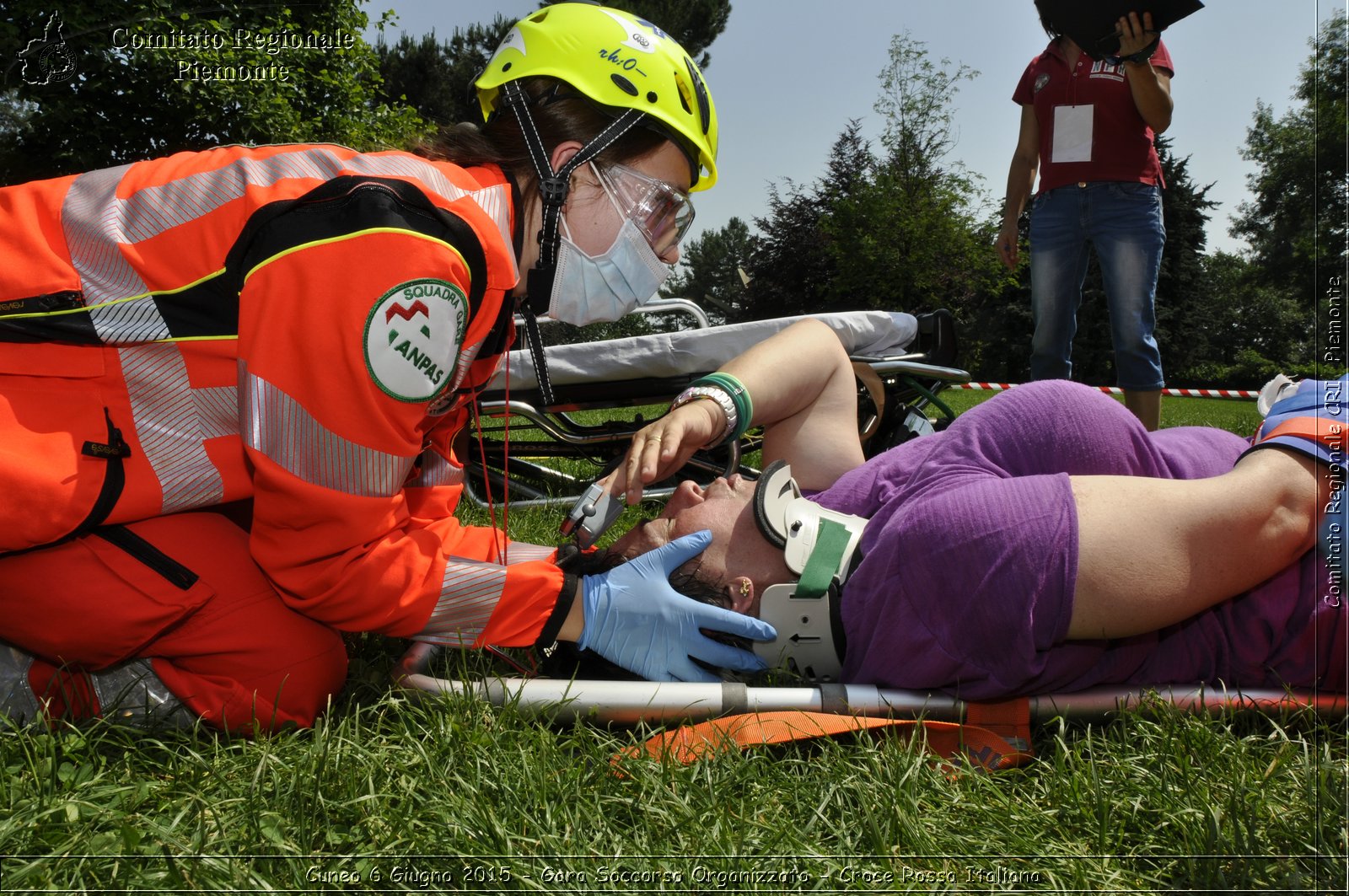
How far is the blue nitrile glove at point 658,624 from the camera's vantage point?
2188 mm

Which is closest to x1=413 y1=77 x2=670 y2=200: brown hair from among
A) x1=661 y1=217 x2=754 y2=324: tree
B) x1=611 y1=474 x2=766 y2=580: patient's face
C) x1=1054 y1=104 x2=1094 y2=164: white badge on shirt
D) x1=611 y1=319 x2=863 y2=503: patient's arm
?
x1=611 y1=319 x2=863 y2=503: patient's arm

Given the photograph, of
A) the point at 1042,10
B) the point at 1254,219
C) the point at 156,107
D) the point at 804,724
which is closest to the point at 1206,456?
the point at 804,724

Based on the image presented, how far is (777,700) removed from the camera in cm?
197

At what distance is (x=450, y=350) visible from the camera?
71.3 inches

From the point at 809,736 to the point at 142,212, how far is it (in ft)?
5.83

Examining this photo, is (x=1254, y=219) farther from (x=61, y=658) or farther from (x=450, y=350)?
(x=61, y=658)

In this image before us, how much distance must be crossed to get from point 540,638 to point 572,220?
1080mm

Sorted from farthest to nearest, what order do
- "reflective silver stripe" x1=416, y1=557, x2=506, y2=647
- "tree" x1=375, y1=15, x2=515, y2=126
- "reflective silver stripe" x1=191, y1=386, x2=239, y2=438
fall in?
"tree" x1=375, y1=15, x2=515, y2=126 < "reflective silver stripe" x1=416, y1=557, x2=506, y2=647 < "reflective silver stripe" x1=191, y1=386, x2=239, y2=438

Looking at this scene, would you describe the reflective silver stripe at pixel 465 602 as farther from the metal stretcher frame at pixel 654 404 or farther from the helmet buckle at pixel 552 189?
the metal stretcher frame at pixel 654 404

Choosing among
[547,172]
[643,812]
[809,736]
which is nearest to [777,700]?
[809,736]

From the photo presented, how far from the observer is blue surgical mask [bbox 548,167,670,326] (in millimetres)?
2340

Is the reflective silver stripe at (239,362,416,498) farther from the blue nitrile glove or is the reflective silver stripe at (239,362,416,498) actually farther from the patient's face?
the patient's face

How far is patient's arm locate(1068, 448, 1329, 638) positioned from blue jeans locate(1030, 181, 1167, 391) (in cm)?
325

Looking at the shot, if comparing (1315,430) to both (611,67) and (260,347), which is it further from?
(260,347)
